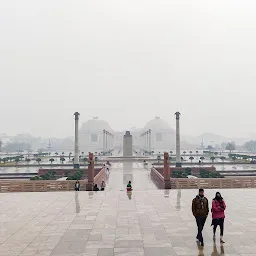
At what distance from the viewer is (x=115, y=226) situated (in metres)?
11.4

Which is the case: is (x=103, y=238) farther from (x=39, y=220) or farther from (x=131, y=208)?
(x=131, y=208)

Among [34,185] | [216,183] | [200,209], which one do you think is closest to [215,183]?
[216,183]

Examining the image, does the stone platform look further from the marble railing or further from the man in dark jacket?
the marble railing

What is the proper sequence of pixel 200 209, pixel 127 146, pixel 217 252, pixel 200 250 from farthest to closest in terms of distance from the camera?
pixel 127 146 → pixel 200 209 → pixel 200 250 → pixel 217 252

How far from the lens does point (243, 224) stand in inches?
457

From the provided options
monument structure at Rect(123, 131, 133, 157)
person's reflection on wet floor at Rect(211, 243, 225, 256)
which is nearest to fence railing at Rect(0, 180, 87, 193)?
person's reflection on wet floor at Rect(211, 243, 225, 256)

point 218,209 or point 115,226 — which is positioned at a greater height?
point 218,209

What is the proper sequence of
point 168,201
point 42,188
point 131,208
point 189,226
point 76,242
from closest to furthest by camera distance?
point 76,242 < point 189,226 < point 131,208 < point 168,201 < point 42,188

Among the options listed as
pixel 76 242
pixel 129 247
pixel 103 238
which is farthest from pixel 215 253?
pixel 76 242

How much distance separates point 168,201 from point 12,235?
813 cm

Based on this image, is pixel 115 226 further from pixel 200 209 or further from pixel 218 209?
pixel 218 209

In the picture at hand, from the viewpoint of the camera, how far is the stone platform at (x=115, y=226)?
8961mm

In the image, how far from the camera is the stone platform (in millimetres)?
8961

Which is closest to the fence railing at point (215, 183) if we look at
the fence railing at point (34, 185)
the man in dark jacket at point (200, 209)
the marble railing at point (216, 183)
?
the marble railing at point (216, 183)
